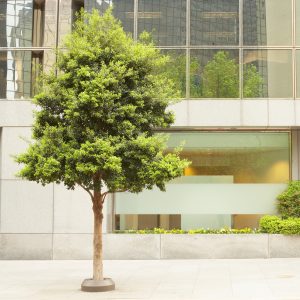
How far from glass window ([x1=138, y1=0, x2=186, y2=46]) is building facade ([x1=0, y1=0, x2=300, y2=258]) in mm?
36

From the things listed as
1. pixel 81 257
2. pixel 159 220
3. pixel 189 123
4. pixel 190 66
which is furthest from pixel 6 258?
pixel 190 66

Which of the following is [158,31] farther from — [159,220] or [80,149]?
[80,149]

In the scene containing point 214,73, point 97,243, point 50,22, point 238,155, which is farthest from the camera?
point 50,22

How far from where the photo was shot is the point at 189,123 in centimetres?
2156

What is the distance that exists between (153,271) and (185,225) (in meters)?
4.30

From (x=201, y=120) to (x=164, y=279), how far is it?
7160 mm

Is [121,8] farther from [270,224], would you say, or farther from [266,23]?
[270,224]

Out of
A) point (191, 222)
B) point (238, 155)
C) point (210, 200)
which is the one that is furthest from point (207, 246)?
point (238, 155)

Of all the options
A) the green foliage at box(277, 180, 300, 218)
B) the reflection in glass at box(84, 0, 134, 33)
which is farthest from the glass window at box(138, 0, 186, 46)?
the green foliage at box(277, 180, 300, 218)

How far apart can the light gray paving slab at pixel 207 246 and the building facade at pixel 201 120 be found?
0.94 m

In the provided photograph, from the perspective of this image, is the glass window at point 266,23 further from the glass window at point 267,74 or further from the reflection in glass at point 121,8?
the reflection in glass at point 121,8

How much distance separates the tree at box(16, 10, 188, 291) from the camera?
45.2 feet

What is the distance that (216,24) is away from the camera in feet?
71.7

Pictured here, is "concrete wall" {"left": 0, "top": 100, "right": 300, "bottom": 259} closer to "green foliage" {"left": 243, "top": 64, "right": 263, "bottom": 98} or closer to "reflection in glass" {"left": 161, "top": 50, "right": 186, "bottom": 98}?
"green foliage" {"left": 243, "top": 64, "right": 263, "bottom": 98}
